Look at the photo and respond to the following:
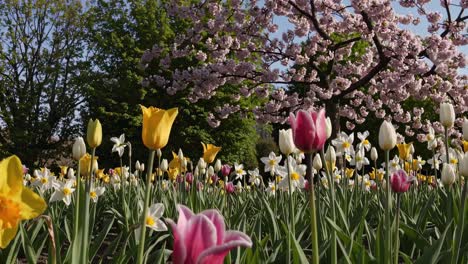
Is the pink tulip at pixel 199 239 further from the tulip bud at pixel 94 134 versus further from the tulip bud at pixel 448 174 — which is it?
the tulip bud at pixel 448 174

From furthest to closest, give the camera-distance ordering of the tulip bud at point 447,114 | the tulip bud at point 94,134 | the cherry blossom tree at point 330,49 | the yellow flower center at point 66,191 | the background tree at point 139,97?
1. the background tree at point 139,97
2. the cherry blossom tree at point 330,49
3. the yellow flower center at point 66,191
4. the tulip bud at point 447,114
5. the tulip bud at point 94,134

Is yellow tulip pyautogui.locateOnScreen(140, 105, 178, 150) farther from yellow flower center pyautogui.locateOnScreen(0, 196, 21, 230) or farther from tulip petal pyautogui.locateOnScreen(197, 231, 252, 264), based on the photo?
tulip petal pyautogui.locateOnScreen(197, 231, 252, 264)

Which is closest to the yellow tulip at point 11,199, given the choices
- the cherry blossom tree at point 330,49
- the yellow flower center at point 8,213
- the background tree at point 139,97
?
the yellow flower center at point 8,213

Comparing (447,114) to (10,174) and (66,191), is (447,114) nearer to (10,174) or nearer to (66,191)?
(10,174)

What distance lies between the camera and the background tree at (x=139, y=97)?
1936 cm

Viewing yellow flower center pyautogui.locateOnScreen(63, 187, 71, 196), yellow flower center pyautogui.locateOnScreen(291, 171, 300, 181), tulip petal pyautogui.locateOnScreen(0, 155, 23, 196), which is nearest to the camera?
tulip petal pyautogui.locateOnScreen(0, 155, 23, 196)

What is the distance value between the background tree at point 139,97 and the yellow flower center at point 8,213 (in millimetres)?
17414

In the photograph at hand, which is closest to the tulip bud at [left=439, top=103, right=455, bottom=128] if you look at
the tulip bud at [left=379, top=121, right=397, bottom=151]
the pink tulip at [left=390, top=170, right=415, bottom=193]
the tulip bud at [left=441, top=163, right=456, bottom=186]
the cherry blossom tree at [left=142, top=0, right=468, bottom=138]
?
the tulip bud at [left=441, top=163, right=456, bottom=186]

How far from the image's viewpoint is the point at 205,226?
2.21 feet

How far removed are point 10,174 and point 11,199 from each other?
56 mm

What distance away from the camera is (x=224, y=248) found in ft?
2.05

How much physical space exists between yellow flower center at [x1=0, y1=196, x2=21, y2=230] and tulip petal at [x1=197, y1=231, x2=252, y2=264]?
533mm

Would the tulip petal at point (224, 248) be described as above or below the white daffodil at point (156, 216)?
above

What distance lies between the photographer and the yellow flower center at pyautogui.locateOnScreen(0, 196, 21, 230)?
98 centimetres
